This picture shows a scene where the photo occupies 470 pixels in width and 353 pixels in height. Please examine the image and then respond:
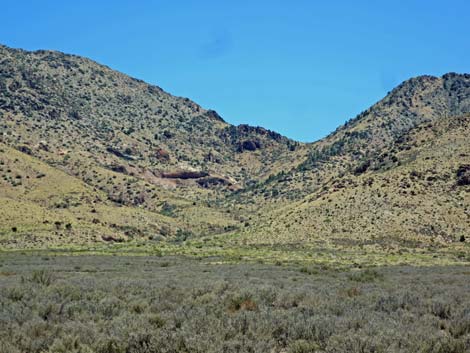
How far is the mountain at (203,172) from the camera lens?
75.9 m

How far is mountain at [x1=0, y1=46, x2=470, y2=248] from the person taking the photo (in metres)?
75.9

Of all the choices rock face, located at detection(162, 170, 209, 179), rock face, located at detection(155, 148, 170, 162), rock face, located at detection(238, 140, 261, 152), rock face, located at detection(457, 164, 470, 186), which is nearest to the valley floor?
rock face, located at detection(457, 164, 470, 186)

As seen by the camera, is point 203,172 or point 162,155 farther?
point 203,172

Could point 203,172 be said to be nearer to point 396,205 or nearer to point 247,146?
point 247,146

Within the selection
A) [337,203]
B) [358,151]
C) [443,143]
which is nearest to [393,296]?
[337,203]

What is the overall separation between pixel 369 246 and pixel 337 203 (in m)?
18.1

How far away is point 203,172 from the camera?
162750 mm

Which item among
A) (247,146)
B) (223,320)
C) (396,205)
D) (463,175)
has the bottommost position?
(223,320)

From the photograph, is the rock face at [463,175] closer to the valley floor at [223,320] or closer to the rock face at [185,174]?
the valley floor at [223,320]

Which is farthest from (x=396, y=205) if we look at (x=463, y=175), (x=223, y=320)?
(x=223, y=320)

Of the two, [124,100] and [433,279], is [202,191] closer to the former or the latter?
[124,100]

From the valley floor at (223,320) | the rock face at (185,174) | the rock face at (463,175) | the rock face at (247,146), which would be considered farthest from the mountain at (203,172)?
the valley floor at (223,320)

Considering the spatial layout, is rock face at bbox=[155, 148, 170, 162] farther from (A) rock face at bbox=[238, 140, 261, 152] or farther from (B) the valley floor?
(B) the valley floor

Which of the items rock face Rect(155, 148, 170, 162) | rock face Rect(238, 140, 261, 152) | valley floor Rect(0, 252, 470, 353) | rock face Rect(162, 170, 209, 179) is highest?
rock face Rect(238, 140, 261, 152)
